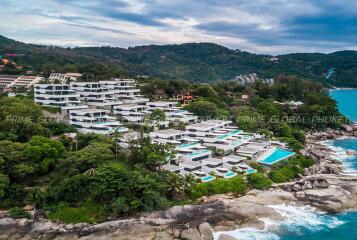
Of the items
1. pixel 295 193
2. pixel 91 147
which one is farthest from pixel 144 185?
→ pixel 295 193

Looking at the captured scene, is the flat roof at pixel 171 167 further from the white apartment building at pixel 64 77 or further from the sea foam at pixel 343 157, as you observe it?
the white apartment building at pixel 64 77

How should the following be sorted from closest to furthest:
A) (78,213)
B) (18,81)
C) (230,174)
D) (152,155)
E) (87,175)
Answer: (78,213), (87,175), (152,155), (230,174), (18,81)

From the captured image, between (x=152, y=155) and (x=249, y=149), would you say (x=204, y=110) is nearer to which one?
(x=249, y=149)

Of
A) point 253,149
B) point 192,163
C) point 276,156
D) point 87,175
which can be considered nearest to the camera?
point 87,175

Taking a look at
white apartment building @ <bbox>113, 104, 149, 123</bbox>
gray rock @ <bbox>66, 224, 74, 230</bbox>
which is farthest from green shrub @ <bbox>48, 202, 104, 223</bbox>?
white apartment building @ <bbox>113, 104, 149, 123</bbox>

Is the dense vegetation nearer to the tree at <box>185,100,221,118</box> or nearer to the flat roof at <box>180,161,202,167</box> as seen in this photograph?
the flat roof at <box>180,161,202,167</box>

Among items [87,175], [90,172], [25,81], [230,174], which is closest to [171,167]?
[230,174]

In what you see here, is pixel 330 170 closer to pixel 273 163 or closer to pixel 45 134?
pixel 273 163
